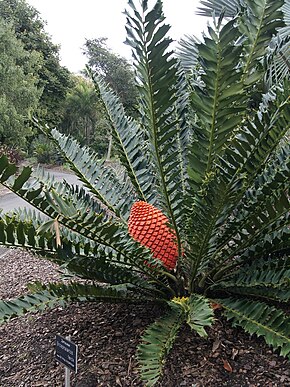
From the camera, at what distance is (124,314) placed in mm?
2150

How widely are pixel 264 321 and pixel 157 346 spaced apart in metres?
0.44

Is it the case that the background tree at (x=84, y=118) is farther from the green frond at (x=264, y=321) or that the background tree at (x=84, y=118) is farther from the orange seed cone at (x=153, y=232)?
the green frond at (x=264, y=321)

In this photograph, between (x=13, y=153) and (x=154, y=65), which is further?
(x=13, y=153)

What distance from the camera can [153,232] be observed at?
1.82 meters

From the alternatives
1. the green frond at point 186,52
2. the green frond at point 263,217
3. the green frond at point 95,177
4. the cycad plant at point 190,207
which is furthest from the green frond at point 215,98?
the green frond at point 186,52

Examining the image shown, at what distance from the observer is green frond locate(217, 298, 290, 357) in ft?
4.66

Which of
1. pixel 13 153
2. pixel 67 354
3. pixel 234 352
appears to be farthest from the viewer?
pixel 13 153

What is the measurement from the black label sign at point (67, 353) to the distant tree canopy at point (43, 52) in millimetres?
19889

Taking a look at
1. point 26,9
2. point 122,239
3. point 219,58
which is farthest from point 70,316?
point 26,9

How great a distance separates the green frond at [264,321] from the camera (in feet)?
4.66

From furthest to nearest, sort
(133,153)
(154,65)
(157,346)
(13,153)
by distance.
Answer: (13,153)
(133,153)
(157,346)
(154,65)

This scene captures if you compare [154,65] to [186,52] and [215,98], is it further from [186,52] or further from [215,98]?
[186,52]

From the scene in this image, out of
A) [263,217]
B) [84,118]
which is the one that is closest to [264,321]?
[263,217]

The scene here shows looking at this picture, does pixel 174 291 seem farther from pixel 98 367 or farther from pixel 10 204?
pixel 10 204
